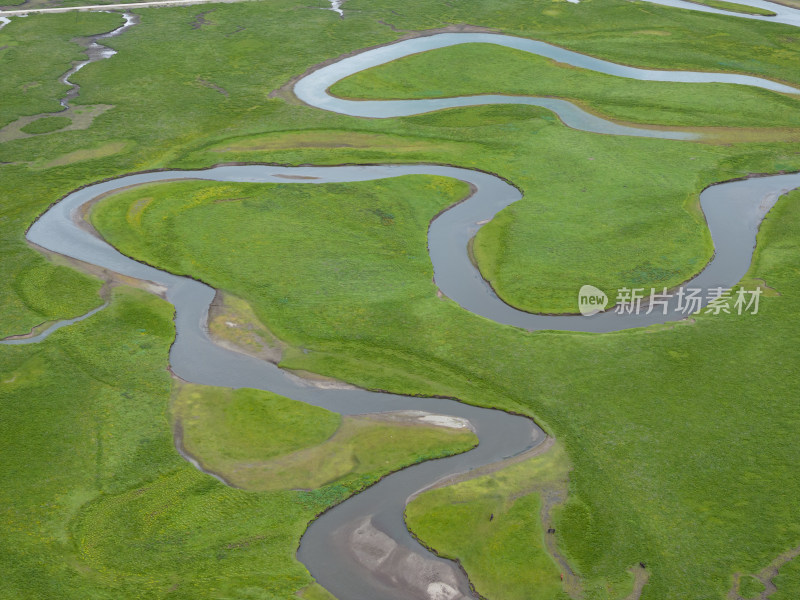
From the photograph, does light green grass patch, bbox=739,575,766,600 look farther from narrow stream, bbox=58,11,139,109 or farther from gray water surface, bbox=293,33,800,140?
narrow stream, bbox=58,11,139,109

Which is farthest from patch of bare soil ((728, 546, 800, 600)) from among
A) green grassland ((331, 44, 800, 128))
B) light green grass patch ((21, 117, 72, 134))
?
light green grass patch ((21, 117, 72, 134))

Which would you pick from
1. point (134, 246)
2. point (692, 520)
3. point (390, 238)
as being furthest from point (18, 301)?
point (692, 520)

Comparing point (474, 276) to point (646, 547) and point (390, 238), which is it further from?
point (646, 547)

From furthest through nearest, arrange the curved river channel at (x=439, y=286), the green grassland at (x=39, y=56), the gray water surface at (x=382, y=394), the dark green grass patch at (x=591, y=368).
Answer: the green grassland at (x=39, y=56), the dark green grass patch at (x=591, y=368), the curved river channel at (x=439, y=286), the gray water surface at (x=382, y=394)
